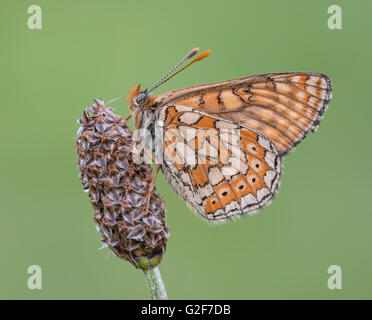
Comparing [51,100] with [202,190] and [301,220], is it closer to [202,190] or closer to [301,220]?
[301,220]

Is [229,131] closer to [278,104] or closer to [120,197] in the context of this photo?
[278,104]

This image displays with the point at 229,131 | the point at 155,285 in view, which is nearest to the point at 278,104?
the point at 229,131

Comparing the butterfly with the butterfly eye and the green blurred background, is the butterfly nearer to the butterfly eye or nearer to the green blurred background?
the butterfly eye

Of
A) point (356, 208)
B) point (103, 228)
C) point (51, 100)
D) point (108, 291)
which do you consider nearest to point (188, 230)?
point (108, 291)

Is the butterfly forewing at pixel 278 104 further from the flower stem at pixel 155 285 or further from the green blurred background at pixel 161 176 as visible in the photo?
the green blurred background at pixel 161 176

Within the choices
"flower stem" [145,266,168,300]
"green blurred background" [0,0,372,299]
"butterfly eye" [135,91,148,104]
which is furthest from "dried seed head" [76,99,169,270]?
"green blurred background" [0,0,372,299]

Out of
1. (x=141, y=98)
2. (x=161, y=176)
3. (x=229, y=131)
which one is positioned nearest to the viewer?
(x=141, y=98)

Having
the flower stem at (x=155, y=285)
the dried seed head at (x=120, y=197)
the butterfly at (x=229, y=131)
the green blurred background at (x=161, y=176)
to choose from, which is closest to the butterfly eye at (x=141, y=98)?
the butterfly at (x=229, y=131)
